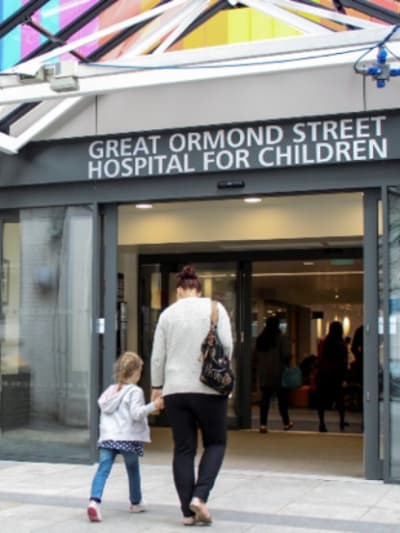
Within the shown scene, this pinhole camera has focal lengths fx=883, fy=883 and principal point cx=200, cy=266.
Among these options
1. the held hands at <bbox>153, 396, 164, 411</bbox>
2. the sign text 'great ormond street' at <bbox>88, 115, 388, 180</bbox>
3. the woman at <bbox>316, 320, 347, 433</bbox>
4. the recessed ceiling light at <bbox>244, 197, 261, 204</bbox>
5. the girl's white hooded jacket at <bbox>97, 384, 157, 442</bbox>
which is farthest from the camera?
the woman at <bbox>316, 320, 347, 433</bbox>

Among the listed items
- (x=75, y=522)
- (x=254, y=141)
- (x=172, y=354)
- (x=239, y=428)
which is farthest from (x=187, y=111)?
(x=239, y=428)

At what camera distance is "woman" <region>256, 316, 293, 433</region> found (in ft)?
40.8

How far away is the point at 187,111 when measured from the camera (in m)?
9.02

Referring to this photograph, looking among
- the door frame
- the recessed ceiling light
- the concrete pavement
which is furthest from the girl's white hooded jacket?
the recessed ceiling light

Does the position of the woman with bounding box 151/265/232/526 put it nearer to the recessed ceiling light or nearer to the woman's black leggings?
the woman's black leggings

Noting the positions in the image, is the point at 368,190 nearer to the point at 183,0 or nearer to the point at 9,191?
the point at 183,0

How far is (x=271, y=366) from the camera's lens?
12.7m

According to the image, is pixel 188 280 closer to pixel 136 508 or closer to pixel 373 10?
pixel 136 508

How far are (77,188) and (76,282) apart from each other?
1.00m

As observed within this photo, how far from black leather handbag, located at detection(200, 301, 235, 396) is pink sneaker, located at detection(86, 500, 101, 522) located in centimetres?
125

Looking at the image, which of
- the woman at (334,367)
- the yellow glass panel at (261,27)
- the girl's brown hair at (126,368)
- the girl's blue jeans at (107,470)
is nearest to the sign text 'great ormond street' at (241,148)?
the yellow glass panel at (261,27)

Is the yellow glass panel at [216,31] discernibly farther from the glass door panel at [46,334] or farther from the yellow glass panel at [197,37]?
the glass door panel at [46,334]

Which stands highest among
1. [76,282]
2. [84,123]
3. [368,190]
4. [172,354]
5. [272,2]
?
[272,2]

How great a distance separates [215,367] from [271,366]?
659 cm
